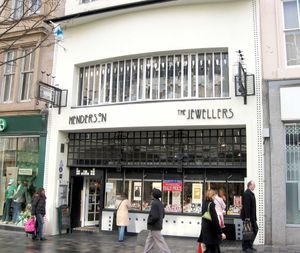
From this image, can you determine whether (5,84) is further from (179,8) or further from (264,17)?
(264,17)

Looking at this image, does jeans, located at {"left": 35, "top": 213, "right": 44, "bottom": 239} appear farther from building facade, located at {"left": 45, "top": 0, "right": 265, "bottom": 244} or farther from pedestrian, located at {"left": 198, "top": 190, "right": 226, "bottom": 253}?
pedestrian, located at {"left": 198, "top": 190, "right": 226, "bottom": 253}

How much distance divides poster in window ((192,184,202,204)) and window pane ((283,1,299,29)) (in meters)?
5.98

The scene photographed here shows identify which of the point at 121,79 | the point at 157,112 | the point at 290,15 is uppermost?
the point at 290,15

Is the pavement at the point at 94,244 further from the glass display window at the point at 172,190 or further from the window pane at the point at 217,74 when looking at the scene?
the window pane at the point at 217,74

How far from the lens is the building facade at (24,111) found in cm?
1622

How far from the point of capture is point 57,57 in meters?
16.5

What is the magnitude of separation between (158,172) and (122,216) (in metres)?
2.09

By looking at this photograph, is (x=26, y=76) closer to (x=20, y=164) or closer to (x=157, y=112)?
(x=20, y=164)

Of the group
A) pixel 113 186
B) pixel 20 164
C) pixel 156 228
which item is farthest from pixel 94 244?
pixel 20 164

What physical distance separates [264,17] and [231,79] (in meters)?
2.23

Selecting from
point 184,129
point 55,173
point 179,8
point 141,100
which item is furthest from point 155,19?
point 55,173

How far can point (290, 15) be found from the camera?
13219 mm

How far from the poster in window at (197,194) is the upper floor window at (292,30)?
501 cm

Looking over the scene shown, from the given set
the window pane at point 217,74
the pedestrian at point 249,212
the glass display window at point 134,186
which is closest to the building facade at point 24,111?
the glass display window at point 134,186
